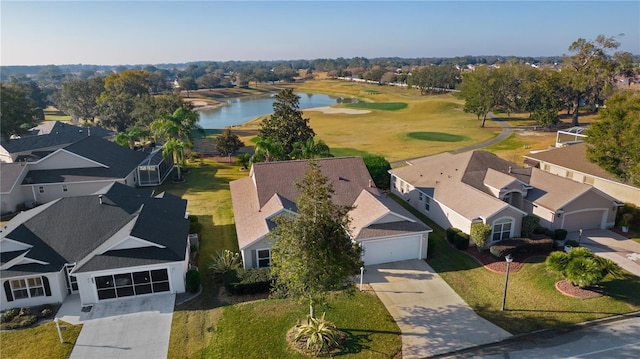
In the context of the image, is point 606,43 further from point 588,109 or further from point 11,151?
point 11,151

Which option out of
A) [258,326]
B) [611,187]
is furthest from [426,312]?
[611,187]

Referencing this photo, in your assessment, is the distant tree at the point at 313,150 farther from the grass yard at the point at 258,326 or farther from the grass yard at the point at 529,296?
the grass yard at the point at 258,326

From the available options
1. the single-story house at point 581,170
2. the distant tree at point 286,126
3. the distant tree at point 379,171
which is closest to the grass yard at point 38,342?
the distant tree at point 379,171

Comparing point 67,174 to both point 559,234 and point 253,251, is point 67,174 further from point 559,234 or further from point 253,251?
point 559,234

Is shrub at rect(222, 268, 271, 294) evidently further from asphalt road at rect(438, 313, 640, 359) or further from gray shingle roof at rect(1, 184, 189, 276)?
asphalt road at rect(438, 313, 640, 359)

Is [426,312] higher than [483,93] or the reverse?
the reverse

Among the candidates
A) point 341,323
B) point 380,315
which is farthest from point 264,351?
point 380,315
